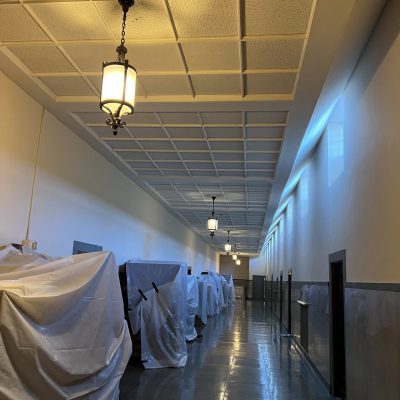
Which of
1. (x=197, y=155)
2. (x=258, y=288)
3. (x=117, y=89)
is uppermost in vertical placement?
(x=197, y=155)

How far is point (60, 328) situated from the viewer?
3.28 m

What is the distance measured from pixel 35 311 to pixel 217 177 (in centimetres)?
553

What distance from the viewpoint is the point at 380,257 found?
3.67 m

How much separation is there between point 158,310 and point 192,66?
14.2ft

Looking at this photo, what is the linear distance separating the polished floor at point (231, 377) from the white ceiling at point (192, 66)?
349cm

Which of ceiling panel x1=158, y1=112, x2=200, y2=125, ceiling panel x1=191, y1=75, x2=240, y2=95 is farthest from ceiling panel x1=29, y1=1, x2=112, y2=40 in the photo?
ceiling panel x1=158, y1=112, x2=200, y2=125

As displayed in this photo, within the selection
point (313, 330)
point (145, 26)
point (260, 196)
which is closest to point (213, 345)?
point (313, 330)

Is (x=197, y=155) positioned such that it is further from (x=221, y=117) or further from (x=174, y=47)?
(x=174, y=47)

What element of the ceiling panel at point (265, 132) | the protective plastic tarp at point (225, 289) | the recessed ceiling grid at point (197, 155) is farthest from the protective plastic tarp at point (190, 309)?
the protective plastic tarp at point (225, 289)

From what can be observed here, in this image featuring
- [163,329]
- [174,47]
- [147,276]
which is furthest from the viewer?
[147,276]

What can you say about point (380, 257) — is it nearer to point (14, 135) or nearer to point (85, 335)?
point (85, 335)

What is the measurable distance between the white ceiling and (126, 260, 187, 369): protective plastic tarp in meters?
2.04

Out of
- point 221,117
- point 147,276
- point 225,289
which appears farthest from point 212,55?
point 225,289

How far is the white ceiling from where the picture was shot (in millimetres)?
3312
